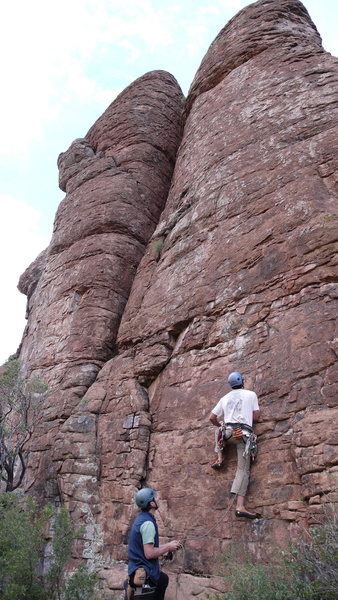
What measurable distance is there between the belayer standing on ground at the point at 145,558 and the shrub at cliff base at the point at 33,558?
3.26 m

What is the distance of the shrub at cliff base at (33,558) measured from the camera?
28.3ft

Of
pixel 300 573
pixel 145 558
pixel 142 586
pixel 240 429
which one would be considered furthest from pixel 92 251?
pixel 300 573

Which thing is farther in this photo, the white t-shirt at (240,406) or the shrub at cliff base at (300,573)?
the white t-shirt at (240,406)

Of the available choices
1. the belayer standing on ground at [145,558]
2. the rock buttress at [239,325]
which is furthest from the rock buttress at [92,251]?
the belayer standing on ground at [145,558]

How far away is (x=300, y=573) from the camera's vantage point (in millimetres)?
5449

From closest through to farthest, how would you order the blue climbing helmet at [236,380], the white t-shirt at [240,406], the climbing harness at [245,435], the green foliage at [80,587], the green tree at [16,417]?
the climbing harness at [245,435] < the white t-shirt at [240,406] < the blue climbing helmet at [236,380] < the green foliage at [80,587] < the green tree at [16,417]

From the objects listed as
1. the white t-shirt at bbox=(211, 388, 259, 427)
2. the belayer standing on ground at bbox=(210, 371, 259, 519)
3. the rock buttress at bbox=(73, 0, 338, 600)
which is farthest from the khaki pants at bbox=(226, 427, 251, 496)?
the white t-shirt at bbox=(211, 388, 259, 427)

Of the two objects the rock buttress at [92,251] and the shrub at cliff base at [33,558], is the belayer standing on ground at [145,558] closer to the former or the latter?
the shrub at cliff base at [33,558]

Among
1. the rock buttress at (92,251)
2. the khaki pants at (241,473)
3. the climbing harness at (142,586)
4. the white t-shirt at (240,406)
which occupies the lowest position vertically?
the climbing harness at (142,586)

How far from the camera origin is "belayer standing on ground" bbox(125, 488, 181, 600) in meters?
5.79

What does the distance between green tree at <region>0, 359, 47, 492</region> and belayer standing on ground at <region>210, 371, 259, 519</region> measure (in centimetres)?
629

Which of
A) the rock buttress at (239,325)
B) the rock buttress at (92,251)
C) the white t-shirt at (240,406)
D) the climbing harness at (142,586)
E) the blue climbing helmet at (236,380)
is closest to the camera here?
the climbing harness at (142,586)

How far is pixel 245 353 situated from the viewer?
8.39 meters

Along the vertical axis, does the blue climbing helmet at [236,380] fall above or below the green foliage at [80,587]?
above
